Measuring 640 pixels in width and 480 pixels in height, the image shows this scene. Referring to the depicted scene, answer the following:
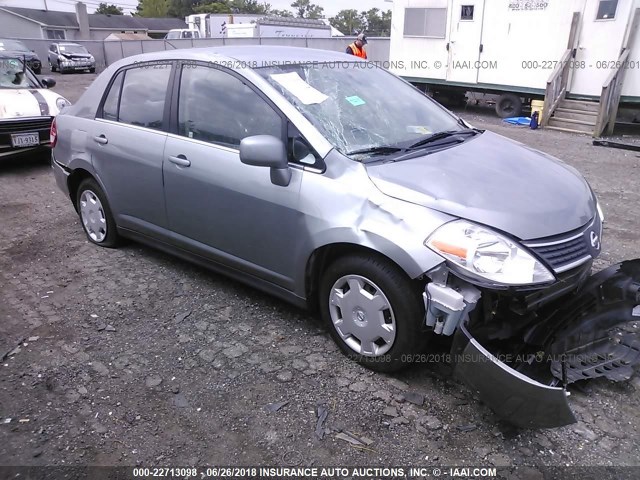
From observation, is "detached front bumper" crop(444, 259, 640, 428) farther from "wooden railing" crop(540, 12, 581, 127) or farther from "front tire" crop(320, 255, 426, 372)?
"wooden railing" crop(540, 12, 581, 127)

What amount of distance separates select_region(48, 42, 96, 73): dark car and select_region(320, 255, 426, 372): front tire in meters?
27.1

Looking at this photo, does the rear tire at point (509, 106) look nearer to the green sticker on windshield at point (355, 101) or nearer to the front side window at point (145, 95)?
the green sticker on windshield at point (355, 101)

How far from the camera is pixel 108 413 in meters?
2.62

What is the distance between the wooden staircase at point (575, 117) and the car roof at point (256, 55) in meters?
8.71

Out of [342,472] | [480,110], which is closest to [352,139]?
[342,472]

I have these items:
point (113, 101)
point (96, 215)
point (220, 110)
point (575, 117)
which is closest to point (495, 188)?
point (220, 110)

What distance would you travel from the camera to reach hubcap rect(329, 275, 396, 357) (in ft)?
8.86

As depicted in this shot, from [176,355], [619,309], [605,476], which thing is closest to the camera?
[605,476]

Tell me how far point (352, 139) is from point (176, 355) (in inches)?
67.4

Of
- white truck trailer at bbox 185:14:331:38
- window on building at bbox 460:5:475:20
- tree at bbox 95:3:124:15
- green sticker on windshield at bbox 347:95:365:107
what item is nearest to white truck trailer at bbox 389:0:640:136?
window on building at bbox 460:5:475:20

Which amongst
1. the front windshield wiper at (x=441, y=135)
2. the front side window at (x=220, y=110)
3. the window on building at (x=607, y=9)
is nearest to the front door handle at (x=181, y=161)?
the front side window at (x=220, y=110)

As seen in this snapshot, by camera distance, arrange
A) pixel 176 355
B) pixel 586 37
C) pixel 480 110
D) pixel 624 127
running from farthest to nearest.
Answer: pixel 480 110 → pixel 624 127 → pixel 586 37 → pixel 176 355

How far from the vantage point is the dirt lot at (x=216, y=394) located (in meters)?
2.38

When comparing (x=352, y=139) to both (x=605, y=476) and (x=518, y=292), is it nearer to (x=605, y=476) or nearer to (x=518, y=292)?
(x=518, y=292)
